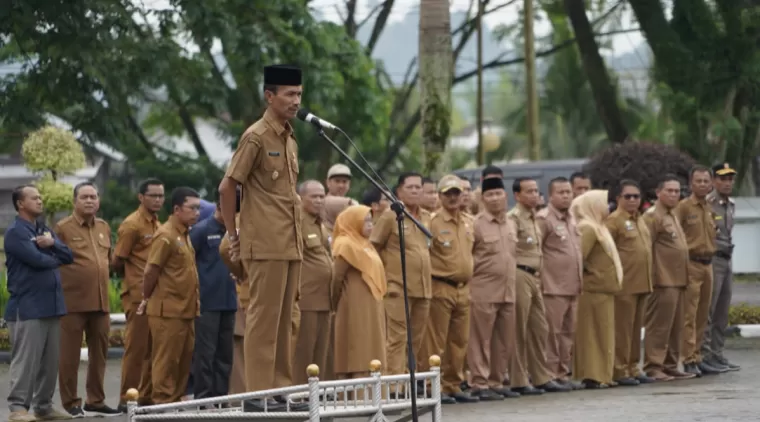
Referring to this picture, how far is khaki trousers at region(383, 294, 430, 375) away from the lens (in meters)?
15.2

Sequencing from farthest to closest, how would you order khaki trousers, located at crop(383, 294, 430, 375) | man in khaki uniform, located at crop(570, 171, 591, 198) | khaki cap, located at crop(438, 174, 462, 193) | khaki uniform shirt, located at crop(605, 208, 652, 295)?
man in khaki uniform, located at crop(570, 171, 591, 198) → khaki uniform shirt, located at crop(605, 208, 652, 295) → khaki cap, located at crop(438, 174, 462, 193) → khaki trousers, located at crop(383, 294, 430, 375)

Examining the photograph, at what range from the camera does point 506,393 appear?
16.1 meters

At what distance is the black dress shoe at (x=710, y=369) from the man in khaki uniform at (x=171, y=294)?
19.8ft

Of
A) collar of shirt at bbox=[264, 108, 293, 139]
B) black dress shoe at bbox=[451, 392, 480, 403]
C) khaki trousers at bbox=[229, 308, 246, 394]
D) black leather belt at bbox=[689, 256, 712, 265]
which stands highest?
collar of shirt at bbox=[264, 108, 293, 139]

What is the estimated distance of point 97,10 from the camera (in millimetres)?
22953

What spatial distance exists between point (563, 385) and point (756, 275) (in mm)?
15073

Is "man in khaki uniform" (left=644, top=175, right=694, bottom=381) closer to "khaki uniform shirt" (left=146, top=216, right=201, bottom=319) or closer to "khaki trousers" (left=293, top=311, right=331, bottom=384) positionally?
"khaki trousers" (left=293, top=311, right=331, bottom=384)

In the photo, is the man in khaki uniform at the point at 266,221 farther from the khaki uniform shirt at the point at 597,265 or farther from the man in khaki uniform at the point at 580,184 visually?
the man in khaki uniform at the point at 580,184

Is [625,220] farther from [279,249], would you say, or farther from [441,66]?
[279,249]

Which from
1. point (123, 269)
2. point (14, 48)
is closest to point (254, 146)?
point (123, 269)

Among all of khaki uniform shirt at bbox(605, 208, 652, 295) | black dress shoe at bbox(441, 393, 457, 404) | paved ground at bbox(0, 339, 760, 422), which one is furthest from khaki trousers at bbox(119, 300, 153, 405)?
khaki uniform shirt at bbox(605, 208, 652, 295)

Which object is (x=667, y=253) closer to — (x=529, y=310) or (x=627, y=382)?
(x=627, y=382)

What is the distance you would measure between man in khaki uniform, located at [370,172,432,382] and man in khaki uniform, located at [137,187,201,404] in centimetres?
172

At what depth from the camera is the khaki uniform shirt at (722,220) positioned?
59.3 feet
